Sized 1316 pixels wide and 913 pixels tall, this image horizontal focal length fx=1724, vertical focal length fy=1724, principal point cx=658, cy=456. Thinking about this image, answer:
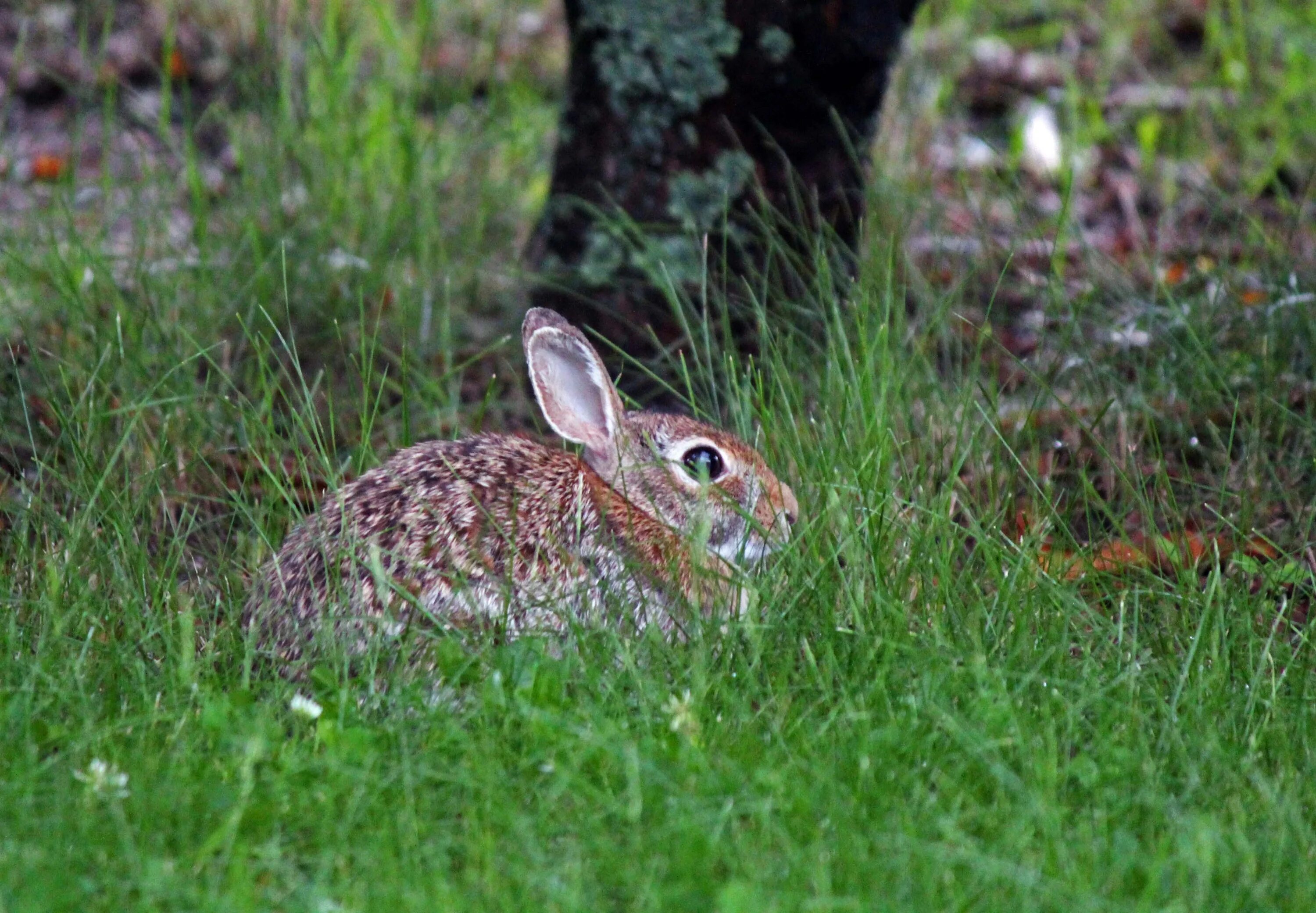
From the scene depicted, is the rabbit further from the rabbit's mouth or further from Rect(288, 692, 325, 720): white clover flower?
Rect(288, 692, 325, 720): white clover flower

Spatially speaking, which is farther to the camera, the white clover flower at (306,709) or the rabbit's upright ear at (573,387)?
the rabbit's upright ear at (573,387)

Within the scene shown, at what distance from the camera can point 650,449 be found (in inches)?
178

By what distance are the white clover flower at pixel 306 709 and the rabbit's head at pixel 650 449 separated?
44.8 inches

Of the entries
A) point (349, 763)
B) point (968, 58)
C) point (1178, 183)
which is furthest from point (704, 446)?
point (968, 58)

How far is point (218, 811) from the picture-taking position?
9.70ft

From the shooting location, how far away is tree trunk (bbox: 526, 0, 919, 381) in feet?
18.1

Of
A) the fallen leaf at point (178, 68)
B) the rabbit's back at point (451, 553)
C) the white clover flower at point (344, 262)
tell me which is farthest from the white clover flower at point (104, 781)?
the fallen leaf at point (178, 68)

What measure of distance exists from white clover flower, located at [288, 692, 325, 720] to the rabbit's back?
0.84ft

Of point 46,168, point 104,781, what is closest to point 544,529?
point 104,781

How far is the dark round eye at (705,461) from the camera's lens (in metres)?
4.49

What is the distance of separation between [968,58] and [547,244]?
149 inches

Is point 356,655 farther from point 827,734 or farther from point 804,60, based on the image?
point 804,60

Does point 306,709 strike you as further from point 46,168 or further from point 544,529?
point 46,168

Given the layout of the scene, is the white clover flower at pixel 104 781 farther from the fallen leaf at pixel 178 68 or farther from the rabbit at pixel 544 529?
the fallen leaf at pixel 178 68
